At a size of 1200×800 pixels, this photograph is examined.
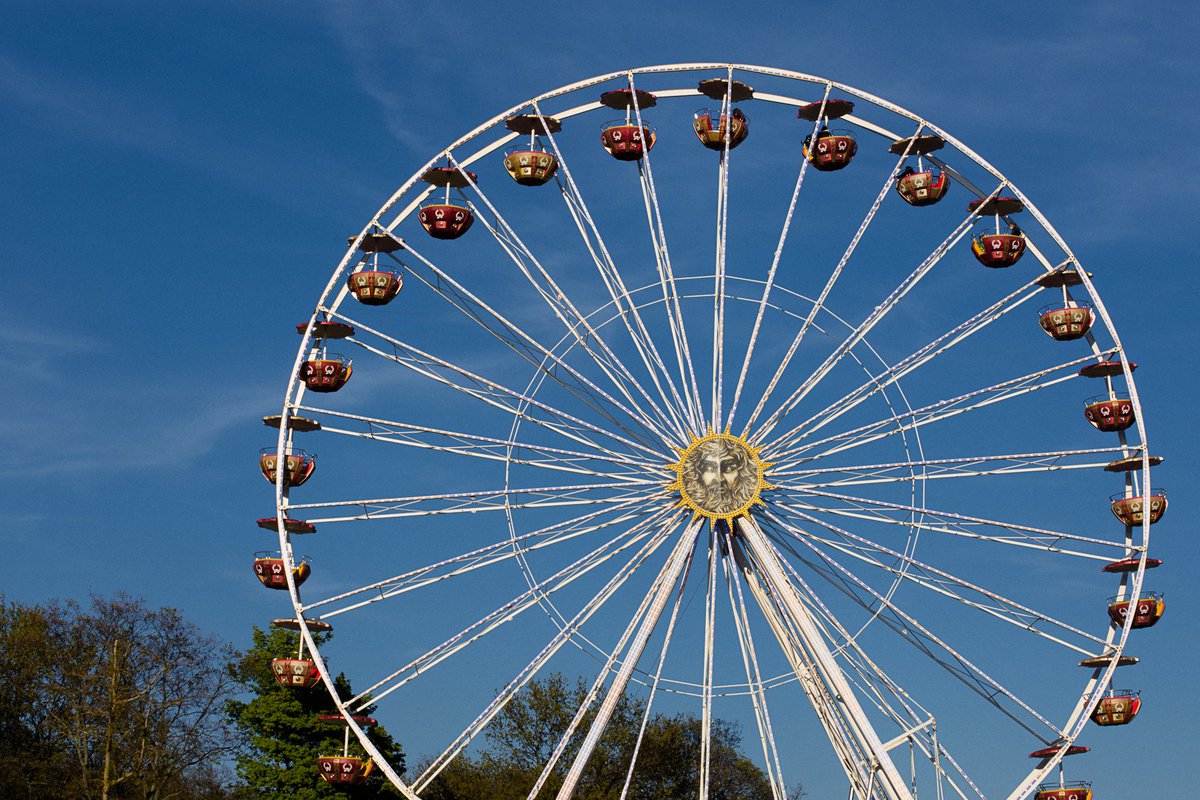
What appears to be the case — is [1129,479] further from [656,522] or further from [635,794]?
Answer: [635,794]

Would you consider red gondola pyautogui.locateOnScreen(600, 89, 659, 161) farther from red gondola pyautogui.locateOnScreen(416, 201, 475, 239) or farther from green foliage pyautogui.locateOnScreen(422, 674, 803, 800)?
green foliage pyautogui.locateOnScreen(422, 674, 803, 800)

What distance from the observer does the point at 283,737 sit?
213ft

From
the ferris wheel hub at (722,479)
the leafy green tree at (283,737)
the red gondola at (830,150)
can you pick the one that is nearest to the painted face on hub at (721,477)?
the ferris wheel hub at (722,479)

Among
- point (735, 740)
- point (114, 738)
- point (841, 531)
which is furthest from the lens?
point (735, 740)

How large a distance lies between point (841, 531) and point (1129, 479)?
26.5 feet

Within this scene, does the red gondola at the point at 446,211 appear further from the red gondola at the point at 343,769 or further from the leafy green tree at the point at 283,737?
the leafy green tree at the point at 283,737

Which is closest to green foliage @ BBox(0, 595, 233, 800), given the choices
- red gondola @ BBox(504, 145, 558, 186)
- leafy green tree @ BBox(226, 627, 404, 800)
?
leafy green tree @ BBox(226, 627, 404, 800)

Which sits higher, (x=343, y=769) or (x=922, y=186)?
(x=922, y=186)

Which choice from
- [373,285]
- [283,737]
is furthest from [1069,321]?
[283,737]

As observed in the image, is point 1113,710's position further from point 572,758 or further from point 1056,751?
point 572,758

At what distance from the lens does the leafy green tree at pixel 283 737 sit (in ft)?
207

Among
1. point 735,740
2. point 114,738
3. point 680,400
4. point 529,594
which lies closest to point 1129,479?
point 680,400

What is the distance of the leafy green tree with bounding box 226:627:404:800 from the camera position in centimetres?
6297

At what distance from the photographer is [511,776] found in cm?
7450
